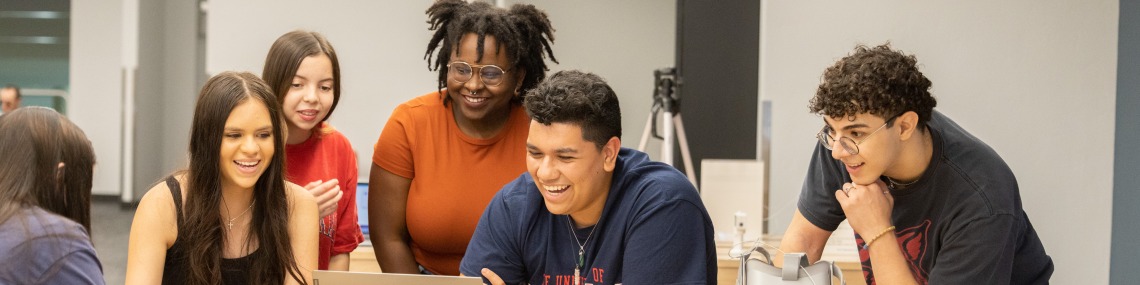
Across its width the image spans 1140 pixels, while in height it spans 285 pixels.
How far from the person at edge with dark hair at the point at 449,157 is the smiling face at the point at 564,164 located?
418 millimetres

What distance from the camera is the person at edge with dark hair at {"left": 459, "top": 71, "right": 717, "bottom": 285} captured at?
1.99 metres

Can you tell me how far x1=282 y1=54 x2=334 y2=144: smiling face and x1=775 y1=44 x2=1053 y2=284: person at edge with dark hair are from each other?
3.72 ft

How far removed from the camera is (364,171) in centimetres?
404

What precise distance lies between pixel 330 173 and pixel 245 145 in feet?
1.23

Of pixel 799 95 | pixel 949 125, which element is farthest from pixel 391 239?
pixel 799 95

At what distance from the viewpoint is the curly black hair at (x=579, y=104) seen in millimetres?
1992

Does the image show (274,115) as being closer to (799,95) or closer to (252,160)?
(252,160)

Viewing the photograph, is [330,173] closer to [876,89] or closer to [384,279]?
[384,279]

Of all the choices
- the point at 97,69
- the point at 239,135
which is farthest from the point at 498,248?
the point at 97,69

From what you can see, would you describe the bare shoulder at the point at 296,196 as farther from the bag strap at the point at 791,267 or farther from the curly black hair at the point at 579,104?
the bag strap at the point at 791,267

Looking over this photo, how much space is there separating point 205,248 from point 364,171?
1943mm

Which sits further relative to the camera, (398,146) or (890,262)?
(398,146)

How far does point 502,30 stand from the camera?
7.92 ft

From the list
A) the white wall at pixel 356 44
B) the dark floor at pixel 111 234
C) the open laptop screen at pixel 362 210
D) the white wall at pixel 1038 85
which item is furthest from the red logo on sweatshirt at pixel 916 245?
the dark floor at pixel 111 234
